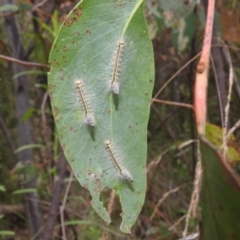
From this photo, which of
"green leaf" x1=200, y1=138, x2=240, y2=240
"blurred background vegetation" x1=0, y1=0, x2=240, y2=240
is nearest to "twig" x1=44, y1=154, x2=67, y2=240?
"blurred background vegetation" x1=0, y1=0, x2=240, y2=240

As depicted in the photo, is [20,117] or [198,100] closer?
[198,100]

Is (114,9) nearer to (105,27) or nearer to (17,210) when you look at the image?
(105,27)

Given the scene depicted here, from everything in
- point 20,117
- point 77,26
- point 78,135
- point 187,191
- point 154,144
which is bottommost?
point 187,191

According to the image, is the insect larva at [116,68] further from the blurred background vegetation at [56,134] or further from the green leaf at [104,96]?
the blurred background vegetation at [56,134]

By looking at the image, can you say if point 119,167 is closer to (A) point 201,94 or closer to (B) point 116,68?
(B) point 116,68

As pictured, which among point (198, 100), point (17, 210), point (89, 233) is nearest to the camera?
point (198, 100)

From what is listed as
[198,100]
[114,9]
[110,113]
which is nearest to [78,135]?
[110,113]

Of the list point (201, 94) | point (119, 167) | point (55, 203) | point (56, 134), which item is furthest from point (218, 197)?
point (56, 134)

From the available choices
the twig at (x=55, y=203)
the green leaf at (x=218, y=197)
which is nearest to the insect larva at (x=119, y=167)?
the green leaf at (x=218, y=197)
